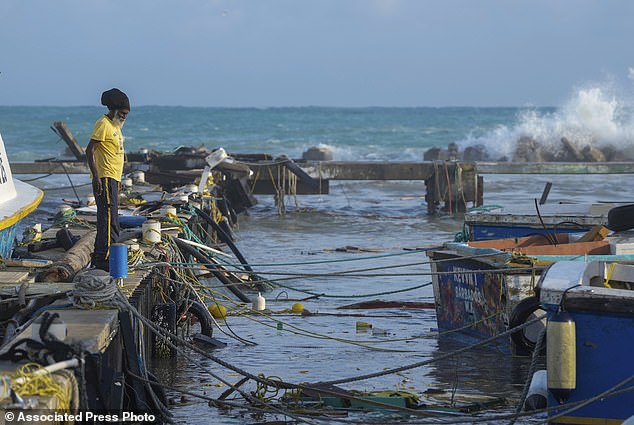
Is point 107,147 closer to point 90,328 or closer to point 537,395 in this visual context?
point 90,328

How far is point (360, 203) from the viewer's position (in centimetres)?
2778

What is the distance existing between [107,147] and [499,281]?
3.59m

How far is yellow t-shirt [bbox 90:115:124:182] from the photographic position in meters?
9.19

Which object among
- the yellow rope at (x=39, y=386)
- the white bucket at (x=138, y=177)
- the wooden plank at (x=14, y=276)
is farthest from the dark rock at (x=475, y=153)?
the yellow rope at (x=39, y=386)

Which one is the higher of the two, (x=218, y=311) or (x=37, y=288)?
(x=37, y=288)

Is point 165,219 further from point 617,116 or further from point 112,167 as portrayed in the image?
point 617,116

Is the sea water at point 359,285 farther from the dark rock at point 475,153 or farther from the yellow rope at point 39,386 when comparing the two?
the yellow rope at point 39,386

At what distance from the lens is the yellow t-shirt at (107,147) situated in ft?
30.1

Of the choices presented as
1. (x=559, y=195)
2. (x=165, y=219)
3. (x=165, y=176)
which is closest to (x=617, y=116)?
(x=559, y=195)

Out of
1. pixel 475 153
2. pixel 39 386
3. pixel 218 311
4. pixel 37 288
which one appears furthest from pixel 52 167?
pixel 475 153

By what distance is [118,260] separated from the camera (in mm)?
8180

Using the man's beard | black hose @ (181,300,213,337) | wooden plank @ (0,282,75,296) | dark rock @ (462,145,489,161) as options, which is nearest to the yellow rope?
wooden plank @ (0,282,75,296)

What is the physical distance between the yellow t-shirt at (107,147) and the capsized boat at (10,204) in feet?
6.92

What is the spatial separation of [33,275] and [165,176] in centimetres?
1146
